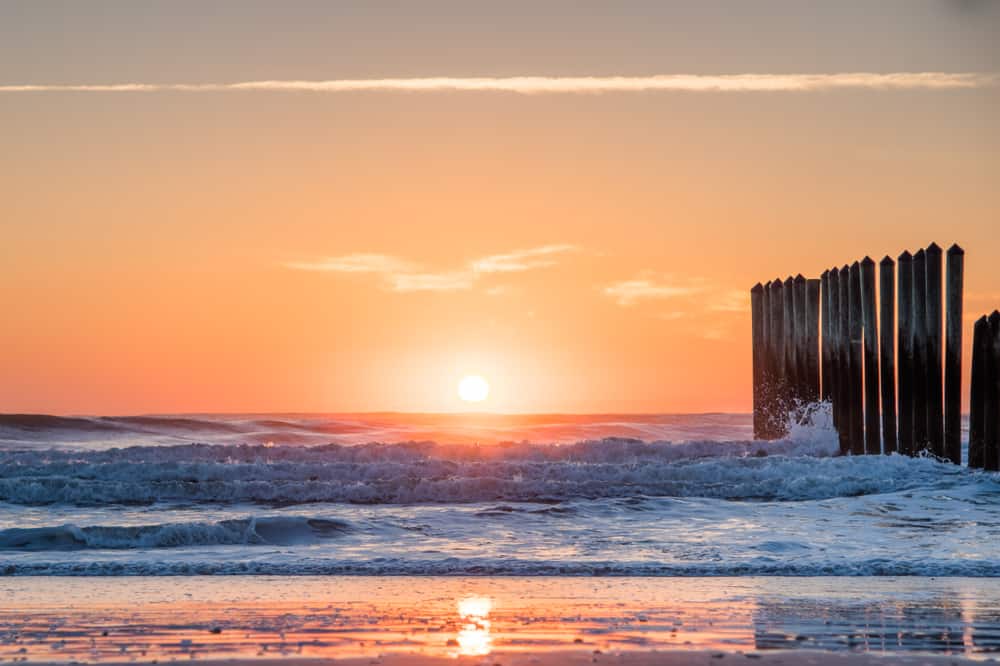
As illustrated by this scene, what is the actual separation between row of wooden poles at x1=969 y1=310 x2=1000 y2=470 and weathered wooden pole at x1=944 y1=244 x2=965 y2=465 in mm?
332

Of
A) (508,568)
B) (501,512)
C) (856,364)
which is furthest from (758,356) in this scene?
(508,568)

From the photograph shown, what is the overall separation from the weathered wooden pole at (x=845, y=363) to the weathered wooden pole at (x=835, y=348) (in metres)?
0.11

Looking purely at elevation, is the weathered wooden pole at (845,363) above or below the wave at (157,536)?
above

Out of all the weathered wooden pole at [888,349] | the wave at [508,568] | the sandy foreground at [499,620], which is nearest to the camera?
the sandy foreground at [499,620]

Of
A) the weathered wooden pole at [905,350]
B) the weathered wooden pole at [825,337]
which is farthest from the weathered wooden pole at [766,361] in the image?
the weathered wooden pole at [905,350]

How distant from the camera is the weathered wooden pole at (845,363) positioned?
20.3m

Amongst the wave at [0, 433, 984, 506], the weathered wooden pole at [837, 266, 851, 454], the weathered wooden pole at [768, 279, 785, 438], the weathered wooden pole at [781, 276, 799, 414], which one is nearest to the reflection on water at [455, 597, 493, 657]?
the wave at [0, 433, 984, 506]

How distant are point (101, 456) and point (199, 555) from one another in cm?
1049

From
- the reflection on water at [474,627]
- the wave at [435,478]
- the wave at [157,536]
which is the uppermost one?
the wave at [435,478]

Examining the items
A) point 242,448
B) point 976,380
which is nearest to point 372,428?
point 242,448

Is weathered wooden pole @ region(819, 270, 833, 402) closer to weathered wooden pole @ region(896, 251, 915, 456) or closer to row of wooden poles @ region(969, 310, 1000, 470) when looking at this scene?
weathered wooden pole @ region(896, 251, 915, 456)

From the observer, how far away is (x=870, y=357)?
19.6 meters

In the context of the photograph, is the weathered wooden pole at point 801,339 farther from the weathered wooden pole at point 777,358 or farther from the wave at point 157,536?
the wave at point 157,536

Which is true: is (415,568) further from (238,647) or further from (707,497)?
(707,497)
